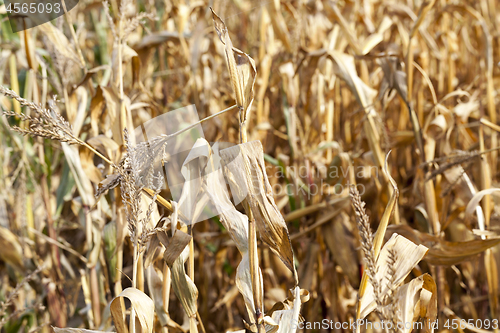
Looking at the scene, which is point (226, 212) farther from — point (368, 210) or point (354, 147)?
point (354, 147)

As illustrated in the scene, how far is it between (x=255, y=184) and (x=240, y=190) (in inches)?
1.0

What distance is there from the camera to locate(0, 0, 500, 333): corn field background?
1.75 feet

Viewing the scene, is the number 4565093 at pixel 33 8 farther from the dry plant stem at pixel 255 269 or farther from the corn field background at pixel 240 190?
the dry plant stem at pixel 255 269

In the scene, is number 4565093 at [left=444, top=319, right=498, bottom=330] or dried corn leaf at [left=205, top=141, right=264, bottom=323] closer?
dried corn leaf at [left=205, top=141, right=264, bottom=323]

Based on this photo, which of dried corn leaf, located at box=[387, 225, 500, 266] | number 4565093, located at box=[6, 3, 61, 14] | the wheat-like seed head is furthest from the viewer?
number 4565093, located at box=[6, 3, 61, 14]

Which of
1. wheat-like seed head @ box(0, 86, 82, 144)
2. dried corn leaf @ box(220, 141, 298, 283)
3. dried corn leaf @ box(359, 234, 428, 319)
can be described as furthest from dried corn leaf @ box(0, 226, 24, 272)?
dried corn leaf @ box(359, 234, 428, 319)

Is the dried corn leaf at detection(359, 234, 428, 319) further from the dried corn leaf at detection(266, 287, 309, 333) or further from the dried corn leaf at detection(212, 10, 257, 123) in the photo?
the dried corn leaf at detection(212, 10, 257, 123)

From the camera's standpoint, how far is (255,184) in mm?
527

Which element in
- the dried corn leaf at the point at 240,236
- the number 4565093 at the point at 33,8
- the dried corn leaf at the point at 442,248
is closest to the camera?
the dried corn leaf at the point at 240,236

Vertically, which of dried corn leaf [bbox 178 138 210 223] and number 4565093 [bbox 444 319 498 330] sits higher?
dried corn leaf [bbox 178 138 210 223]

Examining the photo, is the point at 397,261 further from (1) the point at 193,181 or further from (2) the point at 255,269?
(1) the point at 193,181

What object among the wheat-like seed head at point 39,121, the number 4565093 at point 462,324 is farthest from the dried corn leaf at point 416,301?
the wheat-like seed head at point 39,121

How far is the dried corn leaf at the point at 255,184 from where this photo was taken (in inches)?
20.4

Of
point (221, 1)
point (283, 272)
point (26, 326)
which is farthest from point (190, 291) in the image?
point (221, 1)
